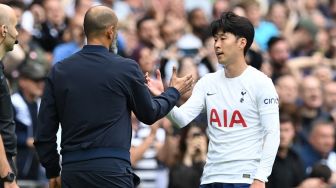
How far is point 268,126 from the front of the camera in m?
9.20

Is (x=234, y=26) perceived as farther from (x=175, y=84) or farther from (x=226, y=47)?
(x=175, y=84)

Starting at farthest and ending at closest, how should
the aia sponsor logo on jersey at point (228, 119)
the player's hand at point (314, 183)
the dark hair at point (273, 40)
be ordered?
the dark hair at point (273, 40) < the player's hand at point (314, 183) < the aia sponsor logo on jersey at point (228, 119)

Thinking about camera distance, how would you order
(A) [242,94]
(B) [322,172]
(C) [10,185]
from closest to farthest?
1. (C) [10,185]
2. (A) [242,94]
3. (B) [322,172]

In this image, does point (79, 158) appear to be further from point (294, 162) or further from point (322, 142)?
point (322, 142)

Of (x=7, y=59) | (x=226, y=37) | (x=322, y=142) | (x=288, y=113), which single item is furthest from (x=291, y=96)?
(x=226, y=37)

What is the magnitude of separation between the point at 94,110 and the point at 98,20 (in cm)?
73

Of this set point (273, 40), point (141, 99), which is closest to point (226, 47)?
point (141, 99)

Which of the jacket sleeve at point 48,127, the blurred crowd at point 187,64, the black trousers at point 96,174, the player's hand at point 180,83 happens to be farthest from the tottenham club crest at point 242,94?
the blurred crowd at point 187,64

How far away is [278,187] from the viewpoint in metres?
13.2

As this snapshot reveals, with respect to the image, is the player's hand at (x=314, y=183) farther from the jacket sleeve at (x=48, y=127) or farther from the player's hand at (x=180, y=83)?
the jacket sleeve at (x=48, y=127)

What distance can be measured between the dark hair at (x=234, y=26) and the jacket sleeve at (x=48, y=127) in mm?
1643

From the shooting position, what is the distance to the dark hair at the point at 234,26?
9.52 meters

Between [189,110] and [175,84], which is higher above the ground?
[175,84]

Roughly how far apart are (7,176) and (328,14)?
46.4 ft
